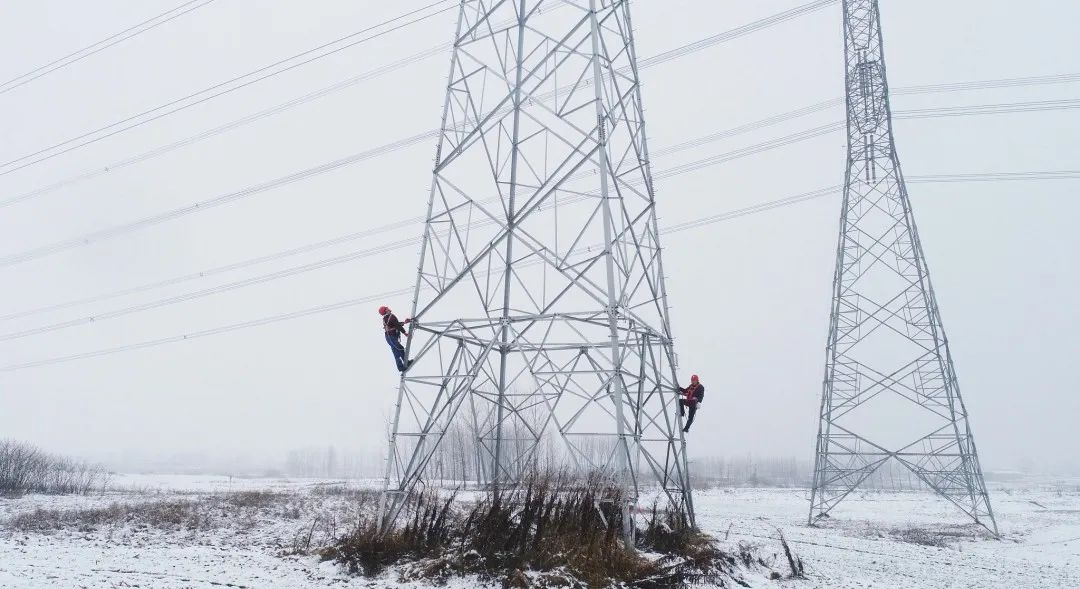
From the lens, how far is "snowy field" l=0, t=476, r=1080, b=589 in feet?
35.1

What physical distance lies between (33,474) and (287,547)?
3097cm

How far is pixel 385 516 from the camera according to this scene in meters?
12.5

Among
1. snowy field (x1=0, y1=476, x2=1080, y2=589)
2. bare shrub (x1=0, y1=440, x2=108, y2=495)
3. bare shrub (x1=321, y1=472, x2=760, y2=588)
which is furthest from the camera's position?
bare shrub (x1=0, y1=440, x2=108, y2=495)

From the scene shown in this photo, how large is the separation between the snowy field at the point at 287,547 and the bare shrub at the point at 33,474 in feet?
24.2

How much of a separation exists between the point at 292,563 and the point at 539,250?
21.9 ft

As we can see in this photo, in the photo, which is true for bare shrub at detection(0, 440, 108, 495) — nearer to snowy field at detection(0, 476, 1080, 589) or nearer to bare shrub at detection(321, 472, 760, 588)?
snowy field at detection(0, 476, 1080, 589)

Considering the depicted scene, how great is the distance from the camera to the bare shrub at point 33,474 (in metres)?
31.6

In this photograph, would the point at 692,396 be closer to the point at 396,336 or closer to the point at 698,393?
the point at 698,393

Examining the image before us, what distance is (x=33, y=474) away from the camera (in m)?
35.8

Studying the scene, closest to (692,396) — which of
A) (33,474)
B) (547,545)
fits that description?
(547,545)

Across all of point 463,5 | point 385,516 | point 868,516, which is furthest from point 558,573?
point 868,516

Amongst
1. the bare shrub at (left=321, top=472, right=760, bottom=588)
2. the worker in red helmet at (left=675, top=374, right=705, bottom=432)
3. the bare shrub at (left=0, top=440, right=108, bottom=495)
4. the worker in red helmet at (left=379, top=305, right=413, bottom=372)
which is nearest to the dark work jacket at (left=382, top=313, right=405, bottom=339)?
the worker in red helmet at (left=379, top=305, right=413, bottom=372)

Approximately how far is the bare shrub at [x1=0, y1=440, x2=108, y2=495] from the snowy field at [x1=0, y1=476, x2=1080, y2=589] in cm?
737

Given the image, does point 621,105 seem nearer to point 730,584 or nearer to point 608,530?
point 608,530
